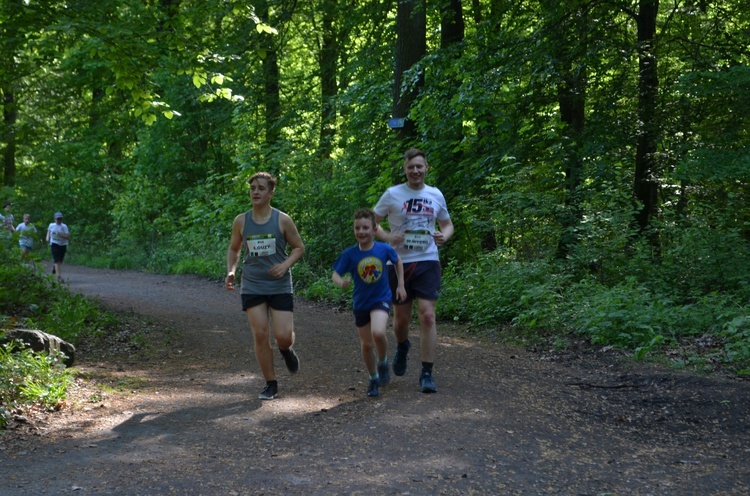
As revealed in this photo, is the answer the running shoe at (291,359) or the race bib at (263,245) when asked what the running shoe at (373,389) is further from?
the race bib at (263,245)

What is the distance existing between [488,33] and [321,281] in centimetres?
585

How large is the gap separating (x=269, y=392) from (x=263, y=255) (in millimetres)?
1248

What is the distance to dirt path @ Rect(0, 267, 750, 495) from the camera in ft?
15.9

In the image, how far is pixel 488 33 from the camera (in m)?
15.2

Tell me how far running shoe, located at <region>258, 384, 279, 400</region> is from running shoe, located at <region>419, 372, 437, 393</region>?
1.30m

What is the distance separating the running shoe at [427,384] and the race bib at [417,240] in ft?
3.67

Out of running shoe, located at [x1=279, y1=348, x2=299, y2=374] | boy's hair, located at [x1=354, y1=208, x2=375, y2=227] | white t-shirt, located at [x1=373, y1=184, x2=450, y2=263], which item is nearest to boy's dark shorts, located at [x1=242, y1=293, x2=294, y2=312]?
running shoe, located at [x1=279, y1=348, x2=299, y2=374]

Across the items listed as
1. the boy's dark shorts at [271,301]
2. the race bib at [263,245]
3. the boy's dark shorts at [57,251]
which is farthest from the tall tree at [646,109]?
the boy's dark shorts at [57,251]

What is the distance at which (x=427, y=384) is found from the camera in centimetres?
714

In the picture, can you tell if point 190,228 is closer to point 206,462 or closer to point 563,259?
point 563,259

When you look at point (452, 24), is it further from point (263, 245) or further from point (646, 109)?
point (263, 245)

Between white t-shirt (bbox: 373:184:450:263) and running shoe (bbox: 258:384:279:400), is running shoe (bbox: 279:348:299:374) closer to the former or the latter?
running shoe (bbox: 258:384:279:400)

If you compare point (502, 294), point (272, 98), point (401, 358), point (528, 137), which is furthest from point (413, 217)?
point (272, 98)

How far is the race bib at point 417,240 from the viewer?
7207 millimetres
